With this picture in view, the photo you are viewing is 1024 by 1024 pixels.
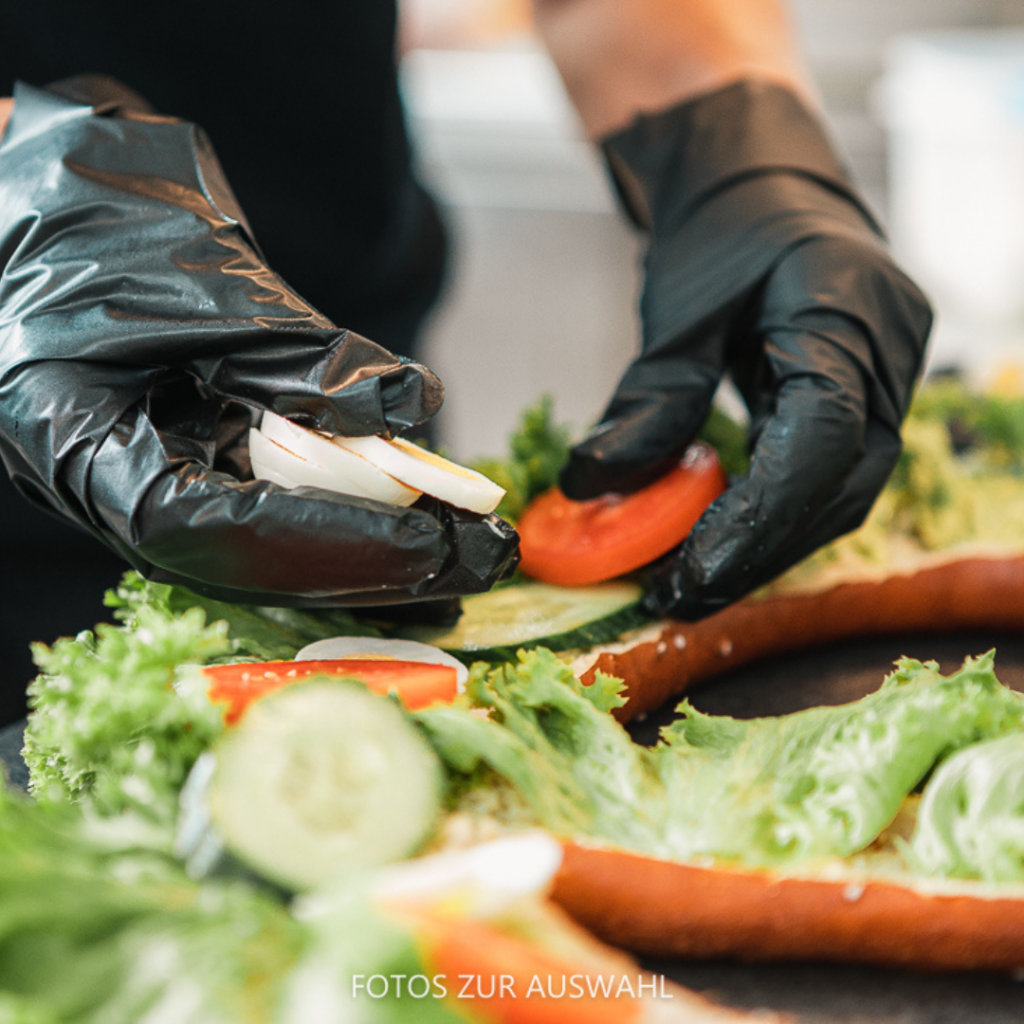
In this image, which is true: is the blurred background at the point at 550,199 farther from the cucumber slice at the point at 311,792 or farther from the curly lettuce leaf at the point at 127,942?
the curly lettuce leaf at the point at 127,942

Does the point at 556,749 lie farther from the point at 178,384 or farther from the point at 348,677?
the point at 178,384

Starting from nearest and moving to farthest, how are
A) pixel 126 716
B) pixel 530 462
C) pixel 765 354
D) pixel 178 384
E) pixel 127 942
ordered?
pixel 127 942
pixel 126 716
pixel 178 384
pixel 765 354
pixel 530 462

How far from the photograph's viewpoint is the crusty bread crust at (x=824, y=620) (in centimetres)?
191

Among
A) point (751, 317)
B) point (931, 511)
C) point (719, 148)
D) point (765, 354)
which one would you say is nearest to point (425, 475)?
point (765, 354)

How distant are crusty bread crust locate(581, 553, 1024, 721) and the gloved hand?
0.51 m

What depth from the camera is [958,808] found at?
131 cm

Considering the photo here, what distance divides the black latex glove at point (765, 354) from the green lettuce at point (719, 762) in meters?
0.43

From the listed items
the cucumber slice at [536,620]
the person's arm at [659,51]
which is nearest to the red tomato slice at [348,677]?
the cucumber slice at [536,620]

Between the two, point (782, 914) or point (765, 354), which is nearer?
point (782, 914)

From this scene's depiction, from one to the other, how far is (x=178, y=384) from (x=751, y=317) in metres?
1.20

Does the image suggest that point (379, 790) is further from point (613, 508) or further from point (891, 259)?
point (891, 259)

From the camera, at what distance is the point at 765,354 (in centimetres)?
200

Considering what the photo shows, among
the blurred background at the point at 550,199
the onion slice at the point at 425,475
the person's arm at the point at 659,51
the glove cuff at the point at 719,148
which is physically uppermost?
the person's arm at the point at 659,51

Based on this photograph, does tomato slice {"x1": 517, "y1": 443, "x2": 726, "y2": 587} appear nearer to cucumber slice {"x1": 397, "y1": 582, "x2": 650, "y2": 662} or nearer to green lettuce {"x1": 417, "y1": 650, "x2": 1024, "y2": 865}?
cucumber slice {"x1": 397, "y1": 582, "x2": 650, "y2": 662}
